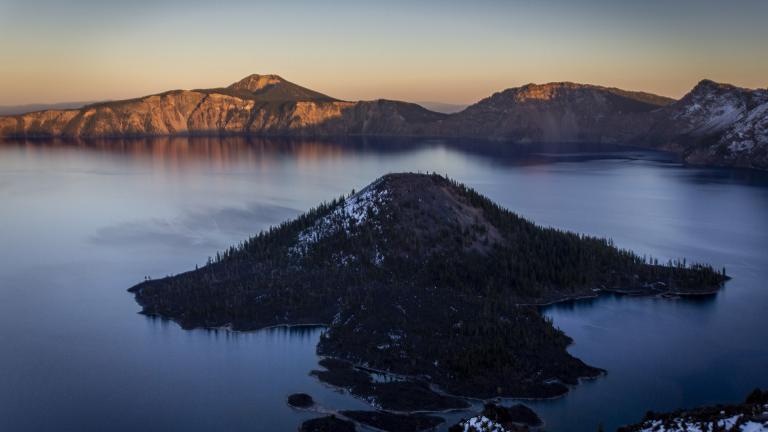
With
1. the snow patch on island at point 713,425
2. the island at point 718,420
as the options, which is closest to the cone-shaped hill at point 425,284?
the island at point 718,420

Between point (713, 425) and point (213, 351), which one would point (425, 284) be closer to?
point (213, 351)

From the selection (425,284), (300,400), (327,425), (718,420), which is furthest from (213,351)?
(718,420)

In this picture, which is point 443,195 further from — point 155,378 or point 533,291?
point 155,378

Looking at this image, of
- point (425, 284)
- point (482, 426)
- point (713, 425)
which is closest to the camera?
point (713, 425)

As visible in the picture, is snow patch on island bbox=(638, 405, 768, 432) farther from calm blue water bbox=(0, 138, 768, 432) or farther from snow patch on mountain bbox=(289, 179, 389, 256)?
snow patch on mountain bbox=(289, 179, 389, 256)

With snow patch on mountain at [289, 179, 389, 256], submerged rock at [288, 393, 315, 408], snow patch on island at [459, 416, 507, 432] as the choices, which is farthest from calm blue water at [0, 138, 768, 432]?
snow patch on mountain at [289, 179, 389, 256]

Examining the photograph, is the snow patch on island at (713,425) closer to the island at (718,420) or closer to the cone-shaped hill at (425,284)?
the island at (718,420)

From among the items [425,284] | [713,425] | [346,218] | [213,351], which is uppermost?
[346,218]

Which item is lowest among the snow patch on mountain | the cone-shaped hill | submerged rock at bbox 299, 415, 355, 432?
submerged rock at bbox 299, 415, 355, 432

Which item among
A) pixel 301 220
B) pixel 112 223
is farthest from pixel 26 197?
pixel 301 220
